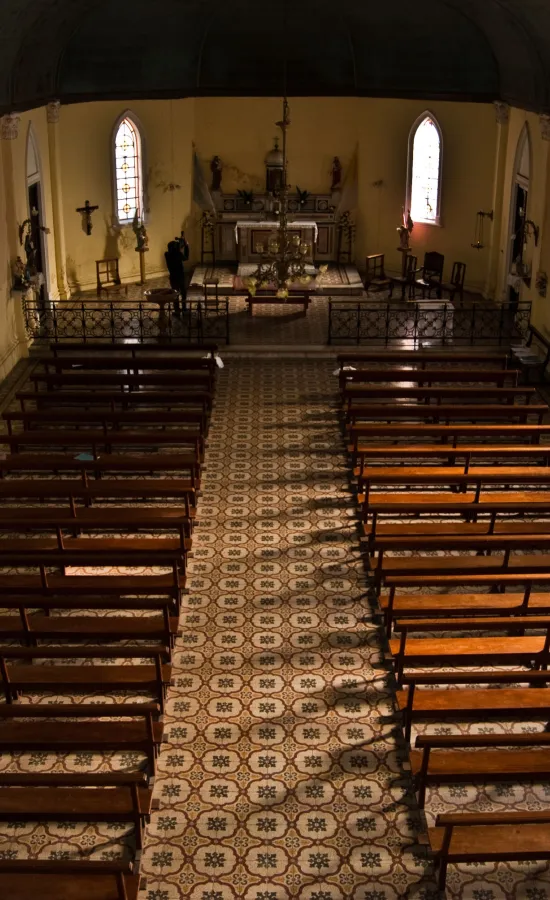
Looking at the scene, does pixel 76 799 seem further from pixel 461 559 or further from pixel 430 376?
pixel 430 376

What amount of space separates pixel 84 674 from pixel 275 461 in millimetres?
6572

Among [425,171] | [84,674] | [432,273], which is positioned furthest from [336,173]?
[84,674]

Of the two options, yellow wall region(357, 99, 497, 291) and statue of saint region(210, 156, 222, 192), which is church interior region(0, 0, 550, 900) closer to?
yellow wall region(357, 99, 497, 291)

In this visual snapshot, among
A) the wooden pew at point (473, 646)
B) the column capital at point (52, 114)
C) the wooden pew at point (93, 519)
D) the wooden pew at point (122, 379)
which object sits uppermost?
the column capital at point (52, 114)

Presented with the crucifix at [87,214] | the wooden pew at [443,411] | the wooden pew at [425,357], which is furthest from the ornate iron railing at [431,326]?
the crucifix at [87,214]

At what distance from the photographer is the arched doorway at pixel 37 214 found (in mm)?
21375

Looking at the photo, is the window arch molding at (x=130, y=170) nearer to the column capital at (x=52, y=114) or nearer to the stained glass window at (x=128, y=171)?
the stained glass window at (x=128, y=171)

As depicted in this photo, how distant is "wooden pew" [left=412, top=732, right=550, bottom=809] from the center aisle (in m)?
0.47

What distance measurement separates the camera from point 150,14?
19.5 meters

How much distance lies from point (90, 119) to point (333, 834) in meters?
20.7

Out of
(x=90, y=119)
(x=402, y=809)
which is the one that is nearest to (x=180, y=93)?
(x=90, y=119)

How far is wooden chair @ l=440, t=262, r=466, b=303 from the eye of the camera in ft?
78.4

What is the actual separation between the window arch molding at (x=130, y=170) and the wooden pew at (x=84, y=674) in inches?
737

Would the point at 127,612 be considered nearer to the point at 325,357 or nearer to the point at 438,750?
the point at 438,750
